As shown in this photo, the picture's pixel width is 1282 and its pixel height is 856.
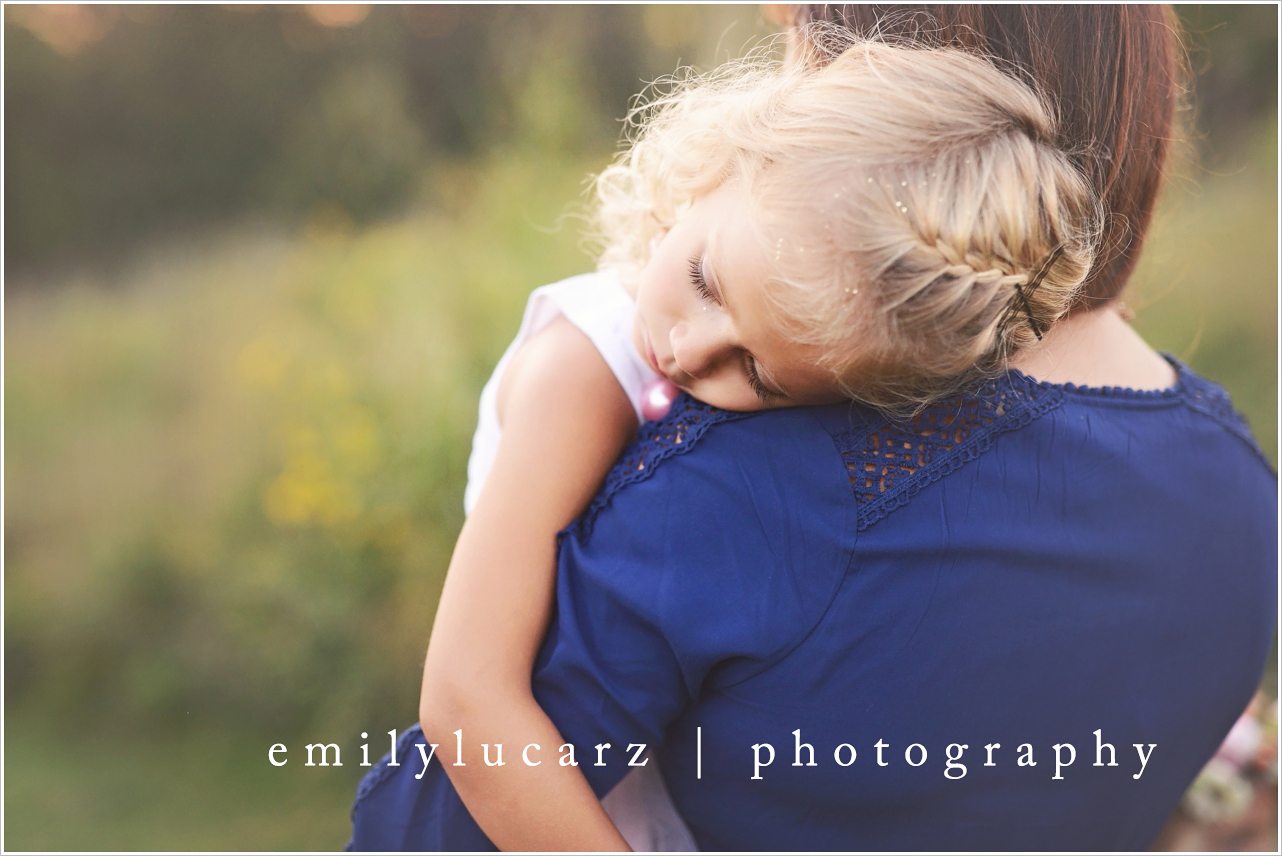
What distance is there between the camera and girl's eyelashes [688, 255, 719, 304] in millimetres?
1275

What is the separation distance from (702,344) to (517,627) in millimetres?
411

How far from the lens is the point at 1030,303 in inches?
47.5

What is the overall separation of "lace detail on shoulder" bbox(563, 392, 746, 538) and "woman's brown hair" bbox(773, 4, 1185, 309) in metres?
0.53

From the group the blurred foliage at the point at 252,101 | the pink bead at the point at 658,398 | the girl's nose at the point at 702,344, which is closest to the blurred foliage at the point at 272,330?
the blurred foliage at the point at 252,101

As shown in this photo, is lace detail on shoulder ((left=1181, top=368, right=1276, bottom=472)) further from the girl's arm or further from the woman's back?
the girl's arm

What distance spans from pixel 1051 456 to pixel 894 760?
0.40 metres

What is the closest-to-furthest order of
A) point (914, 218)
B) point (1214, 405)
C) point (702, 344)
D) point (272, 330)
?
point (914, 218) < point (702, 344) < point (1214, 405) < point (272, 330)

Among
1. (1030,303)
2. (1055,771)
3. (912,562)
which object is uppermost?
(1030,303)

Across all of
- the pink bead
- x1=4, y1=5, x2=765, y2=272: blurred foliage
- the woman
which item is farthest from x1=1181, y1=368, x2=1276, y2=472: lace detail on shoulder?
x1=4, y1=5, x2=765, y2=272: blurred foliage

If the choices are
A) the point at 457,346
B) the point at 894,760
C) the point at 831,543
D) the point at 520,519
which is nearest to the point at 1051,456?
the point at 831,543

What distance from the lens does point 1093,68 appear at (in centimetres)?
130

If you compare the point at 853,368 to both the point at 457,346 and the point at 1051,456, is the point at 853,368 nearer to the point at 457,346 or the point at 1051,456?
the point at 1051,456

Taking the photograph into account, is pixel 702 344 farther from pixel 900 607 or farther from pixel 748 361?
pixel 900 607

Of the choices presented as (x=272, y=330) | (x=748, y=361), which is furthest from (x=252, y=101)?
(x=748, y=361)
